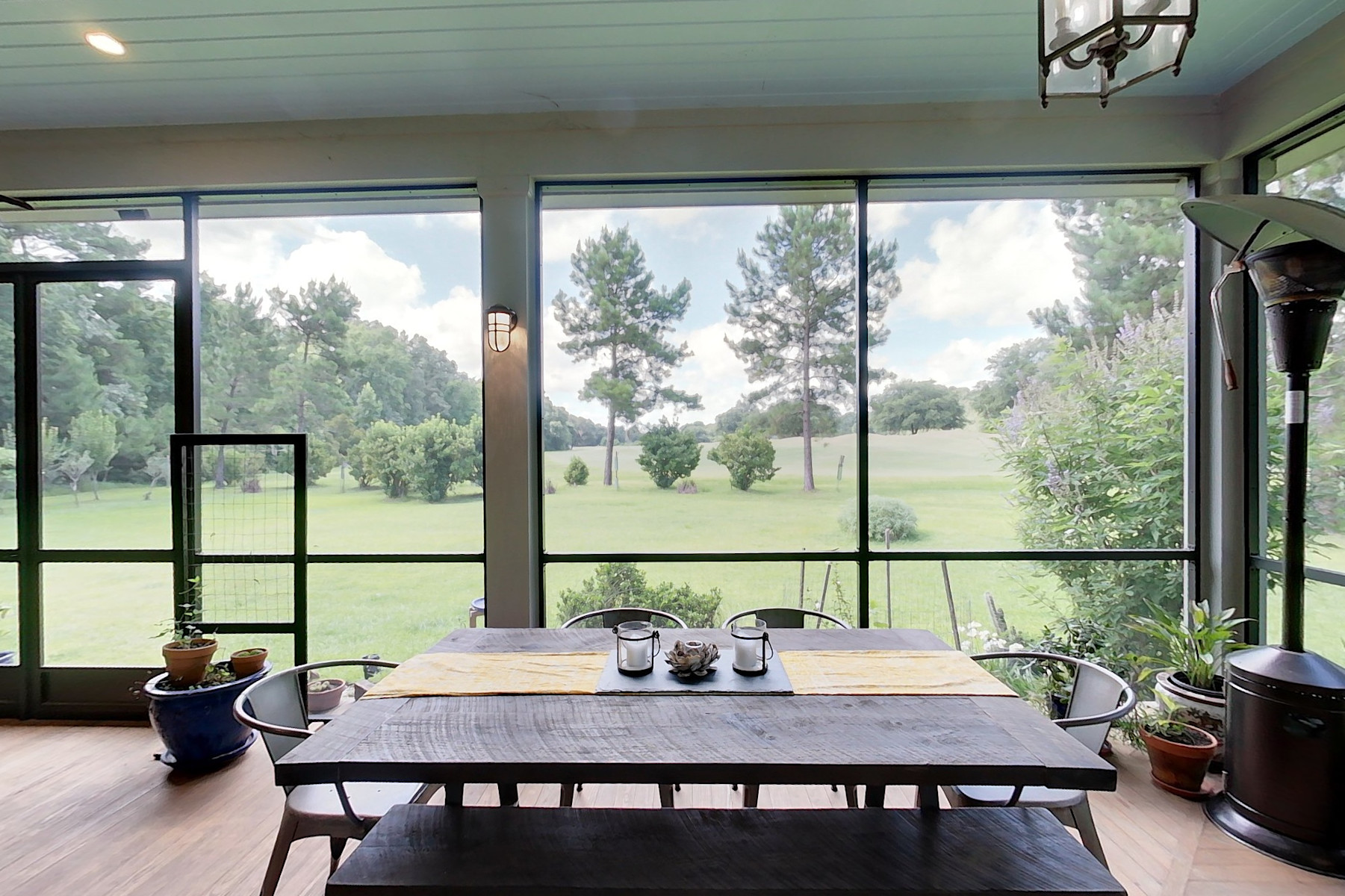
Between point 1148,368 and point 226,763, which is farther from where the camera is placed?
point 1148,368

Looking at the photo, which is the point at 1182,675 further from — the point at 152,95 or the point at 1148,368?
the point at 152,95

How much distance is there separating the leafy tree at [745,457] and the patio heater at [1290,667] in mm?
1854

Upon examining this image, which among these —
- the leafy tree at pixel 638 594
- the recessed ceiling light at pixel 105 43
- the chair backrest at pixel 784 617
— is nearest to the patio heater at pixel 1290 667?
the chair backrest at pixel 784 617

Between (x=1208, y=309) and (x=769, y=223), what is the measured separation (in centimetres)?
231

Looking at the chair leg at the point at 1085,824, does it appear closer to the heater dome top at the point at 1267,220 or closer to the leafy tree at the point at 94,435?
the heater dome top at the point at 1267,220

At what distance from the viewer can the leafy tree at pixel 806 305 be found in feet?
10.2

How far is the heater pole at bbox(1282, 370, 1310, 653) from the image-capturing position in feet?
7.18

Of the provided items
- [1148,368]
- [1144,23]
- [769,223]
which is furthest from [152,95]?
[1148,368]

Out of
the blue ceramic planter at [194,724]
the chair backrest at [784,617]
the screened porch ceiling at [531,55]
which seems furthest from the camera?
the blue ceramic planter at [194,724]

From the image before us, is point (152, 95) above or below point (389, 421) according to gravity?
above

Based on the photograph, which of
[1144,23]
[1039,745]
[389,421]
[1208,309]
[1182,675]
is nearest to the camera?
[1144,23]

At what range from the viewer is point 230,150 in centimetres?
311

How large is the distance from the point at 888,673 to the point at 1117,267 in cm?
266

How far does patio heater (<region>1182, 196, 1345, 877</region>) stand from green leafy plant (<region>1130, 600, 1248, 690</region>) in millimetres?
390
